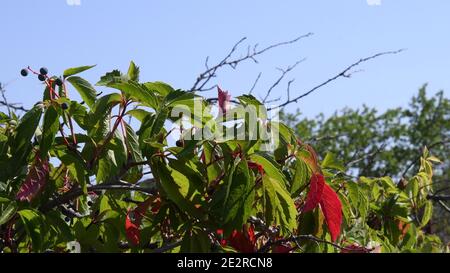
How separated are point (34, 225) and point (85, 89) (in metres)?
0.32

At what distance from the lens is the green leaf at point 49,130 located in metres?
1.61

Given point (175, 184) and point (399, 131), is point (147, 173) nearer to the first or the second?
point (175, 184)

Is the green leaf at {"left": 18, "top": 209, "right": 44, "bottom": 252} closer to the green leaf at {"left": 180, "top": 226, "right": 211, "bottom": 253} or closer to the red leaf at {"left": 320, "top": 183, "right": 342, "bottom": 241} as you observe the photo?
the green leaf at {"left": 180, "top": 226, "right": 211, "bottom": 253}

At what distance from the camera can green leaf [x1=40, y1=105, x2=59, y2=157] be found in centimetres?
161

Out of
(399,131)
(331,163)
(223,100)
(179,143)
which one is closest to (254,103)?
(223,100)

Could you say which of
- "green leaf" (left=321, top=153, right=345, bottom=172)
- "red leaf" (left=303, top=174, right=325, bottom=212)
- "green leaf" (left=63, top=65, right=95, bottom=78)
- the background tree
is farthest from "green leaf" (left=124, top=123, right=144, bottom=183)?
the background tree

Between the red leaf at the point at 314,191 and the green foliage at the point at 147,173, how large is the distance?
32mm

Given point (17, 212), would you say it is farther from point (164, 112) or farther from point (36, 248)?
point (164, 112)

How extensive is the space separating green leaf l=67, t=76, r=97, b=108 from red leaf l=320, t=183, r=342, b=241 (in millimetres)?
556

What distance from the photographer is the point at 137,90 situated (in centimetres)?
167

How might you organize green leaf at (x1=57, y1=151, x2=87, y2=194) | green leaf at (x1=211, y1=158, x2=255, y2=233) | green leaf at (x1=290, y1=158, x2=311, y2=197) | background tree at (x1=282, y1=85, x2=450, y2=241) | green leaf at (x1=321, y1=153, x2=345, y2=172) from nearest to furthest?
green leaf at (x1=211, y1=158, x2=255, y2=233) < green leaf at (x1=57, y1=151, x2=87, y2=194) < green leaf at (x1=290, y1=158, x2=311, y2=197) < green leaf at (x1=321, y1=153, x2=345, y2=172) < background tree at (x1=282, y1=85, x2=450, y2=241)

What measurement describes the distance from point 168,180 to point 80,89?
0.94ft

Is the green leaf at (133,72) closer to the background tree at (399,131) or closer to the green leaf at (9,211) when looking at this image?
the green leaf at (9,211)
